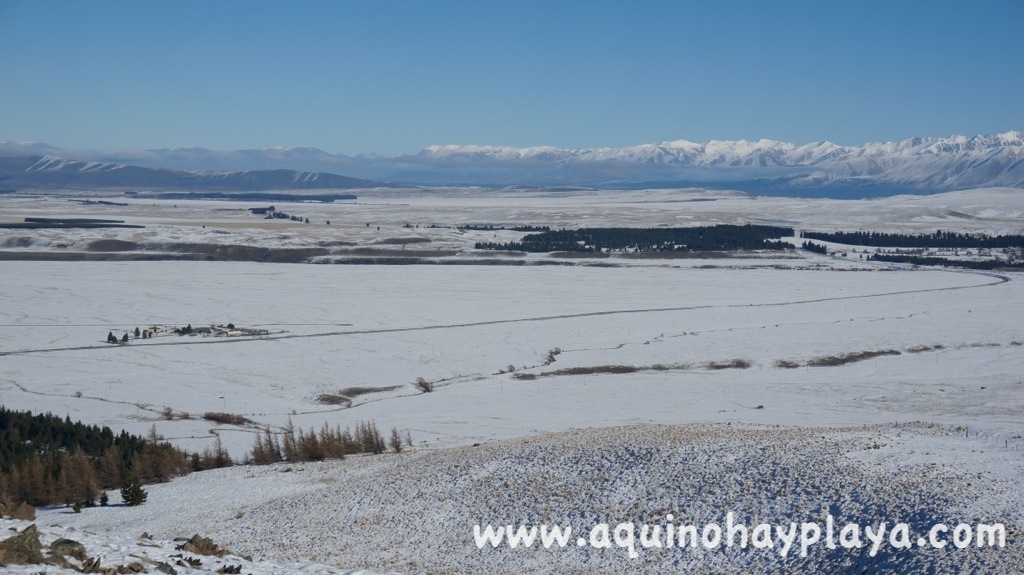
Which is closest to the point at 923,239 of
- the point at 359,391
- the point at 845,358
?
the point at 845,358

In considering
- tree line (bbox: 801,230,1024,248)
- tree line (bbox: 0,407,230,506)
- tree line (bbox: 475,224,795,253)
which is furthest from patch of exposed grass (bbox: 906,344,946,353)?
tree line (bbox: 801,230,1024,248)

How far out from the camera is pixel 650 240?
9150 cm

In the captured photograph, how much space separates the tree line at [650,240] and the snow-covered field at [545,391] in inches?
391

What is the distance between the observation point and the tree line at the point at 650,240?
85125mm

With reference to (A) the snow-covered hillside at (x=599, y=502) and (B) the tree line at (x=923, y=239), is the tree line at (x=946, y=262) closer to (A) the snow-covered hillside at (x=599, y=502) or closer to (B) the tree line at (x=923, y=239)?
(B) the tree line at (x=923, y=239)

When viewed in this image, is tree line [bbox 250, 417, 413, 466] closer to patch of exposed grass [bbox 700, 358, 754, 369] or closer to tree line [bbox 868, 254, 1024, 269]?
patch of exposed grass [bbox 700, 358, 754, 369]

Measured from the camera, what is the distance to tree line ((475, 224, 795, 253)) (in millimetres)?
85125

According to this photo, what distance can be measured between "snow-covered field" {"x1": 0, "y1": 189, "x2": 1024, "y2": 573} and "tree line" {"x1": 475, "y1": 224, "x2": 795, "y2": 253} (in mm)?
9929

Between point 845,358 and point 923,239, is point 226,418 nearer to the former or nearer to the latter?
point 845,358

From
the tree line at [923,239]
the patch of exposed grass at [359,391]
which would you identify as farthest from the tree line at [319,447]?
the tree line at [923,239]

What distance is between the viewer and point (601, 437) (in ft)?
63.0

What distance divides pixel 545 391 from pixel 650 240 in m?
62.0

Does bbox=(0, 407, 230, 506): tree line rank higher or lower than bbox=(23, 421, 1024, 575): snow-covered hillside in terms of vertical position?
lower

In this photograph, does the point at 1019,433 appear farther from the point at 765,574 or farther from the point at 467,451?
the point at 467,451
